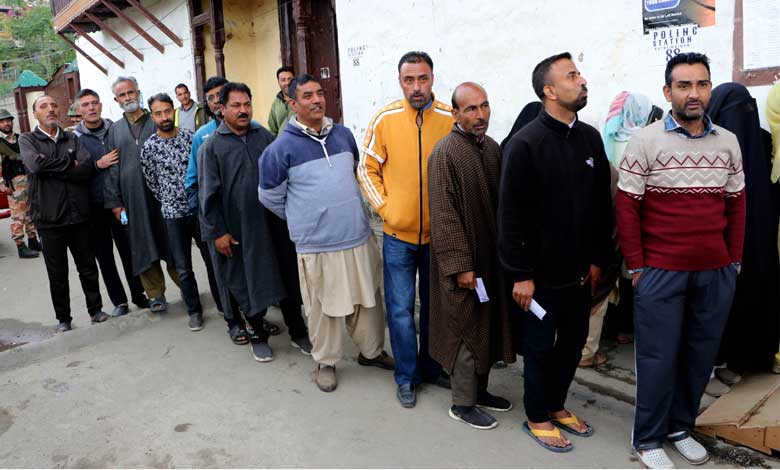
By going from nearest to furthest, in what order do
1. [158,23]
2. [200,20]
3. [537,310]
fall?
1. [537,310]
2. [200,20]
3. [158,23]

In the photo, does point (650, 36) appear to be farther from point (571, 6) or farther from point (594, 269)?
point (594, 269)

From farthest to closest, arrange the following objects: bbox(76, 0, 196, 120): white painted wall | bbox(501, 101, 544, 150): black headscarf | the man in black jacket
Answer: bbox(76, 0, 196, 120): white painted wall
the man in black jacket
bbox(501, 101, 544, 150): black headscarf

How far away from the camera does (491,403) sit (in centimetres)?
336

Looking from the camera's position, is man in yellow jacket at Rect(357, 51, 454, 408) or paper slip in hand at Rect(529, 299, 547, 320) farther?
man in yellow jacket at Rect(357, 51, 454, 408)

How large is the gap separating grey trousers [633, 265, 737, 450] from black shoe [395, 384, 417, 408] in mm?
1185

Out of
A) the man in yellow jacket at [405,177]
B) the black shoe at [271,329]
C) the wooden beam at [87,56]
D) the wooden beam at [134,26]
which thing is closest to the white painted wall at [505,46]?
the man in yellow jacket at [405,177]

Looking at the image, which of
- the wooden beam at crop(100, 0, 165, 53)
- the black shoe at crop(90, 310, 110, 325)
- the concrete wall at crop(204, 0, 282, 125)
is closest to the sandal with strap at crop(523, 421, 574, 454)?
the black shoe at crop(90, 310, 110, 325)

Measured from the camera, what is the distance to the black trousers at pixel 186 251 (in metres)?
4.79

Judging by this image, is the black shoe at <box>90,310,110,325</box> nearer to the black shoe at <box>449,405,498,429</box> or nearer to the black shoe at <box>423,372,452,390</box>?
the black shoe at <box>423,372,452,390</box>

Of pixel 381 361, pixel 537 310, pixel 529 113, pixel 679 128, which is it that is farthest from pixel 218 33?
pixel 679 128

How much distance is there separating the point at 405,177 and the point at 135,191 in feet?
8.81

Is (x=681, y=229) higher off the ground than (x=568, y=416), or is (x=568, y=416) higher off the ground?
(x=681, y=229)

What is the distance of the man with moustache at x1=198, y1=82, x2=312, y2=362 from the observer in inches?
159

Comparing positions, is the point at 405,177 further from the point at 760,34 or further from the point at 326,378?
the point at 760,34
